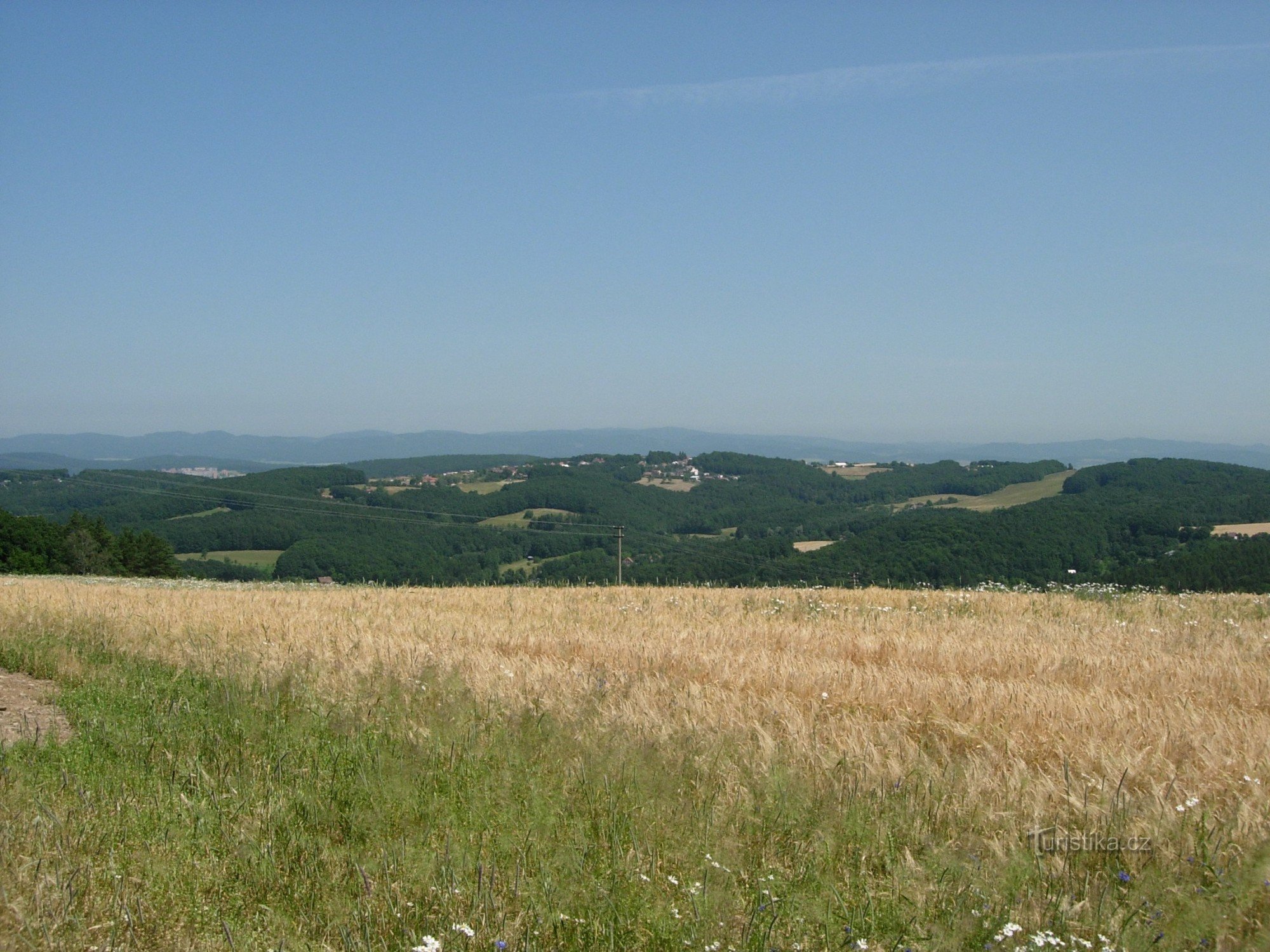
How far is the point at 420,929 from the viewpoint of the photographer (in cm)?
363

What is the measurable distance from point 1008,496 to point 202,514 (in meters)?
109

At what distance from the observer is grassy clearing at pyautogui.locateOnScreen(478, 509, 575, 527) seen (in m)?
97.1

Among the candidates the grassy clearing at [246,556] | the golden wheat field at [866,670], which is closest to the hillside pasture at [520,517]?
the grassy clearing at [246,556]

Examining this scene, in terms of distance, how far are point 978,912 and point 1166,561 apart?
184 ft

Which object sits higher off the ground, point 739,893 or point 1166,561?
point 739,893

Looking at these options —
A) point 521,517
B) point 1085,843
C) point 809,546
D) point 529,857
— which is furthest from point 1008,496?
point 529,857

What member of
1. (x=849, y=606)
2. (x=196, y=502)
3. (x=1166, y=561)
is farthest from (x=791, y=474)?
(x=849, y=606)

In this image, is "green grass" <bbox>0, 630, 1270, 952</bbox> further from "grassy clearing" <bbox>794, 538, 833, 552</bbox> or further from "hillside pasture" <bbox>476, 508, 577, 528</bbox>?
"hillside pasture" <bbox>476, 508, 577, 528</bbox>

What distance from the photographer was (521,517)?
110m

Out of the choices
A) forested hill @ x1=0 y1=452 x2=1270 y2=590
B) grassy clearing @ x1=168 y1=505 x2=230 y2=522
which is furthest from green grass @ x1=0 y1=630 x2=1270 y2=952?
grassy clearing @ x1=168 y1=505 x2=230 y2=522

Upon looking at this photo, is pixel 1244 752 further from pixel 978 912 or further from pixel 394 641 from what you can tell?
pixel 394 641

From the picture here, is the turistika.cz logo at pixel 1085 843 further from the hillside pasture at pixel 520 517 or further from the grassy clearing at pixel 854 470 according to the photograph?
the grassy clearing at pixel 854 470

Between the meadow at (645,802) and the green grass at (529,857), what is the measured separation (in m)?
0.02

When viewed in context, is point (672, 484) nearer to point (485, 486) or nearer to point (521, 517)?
point (485, 486)
